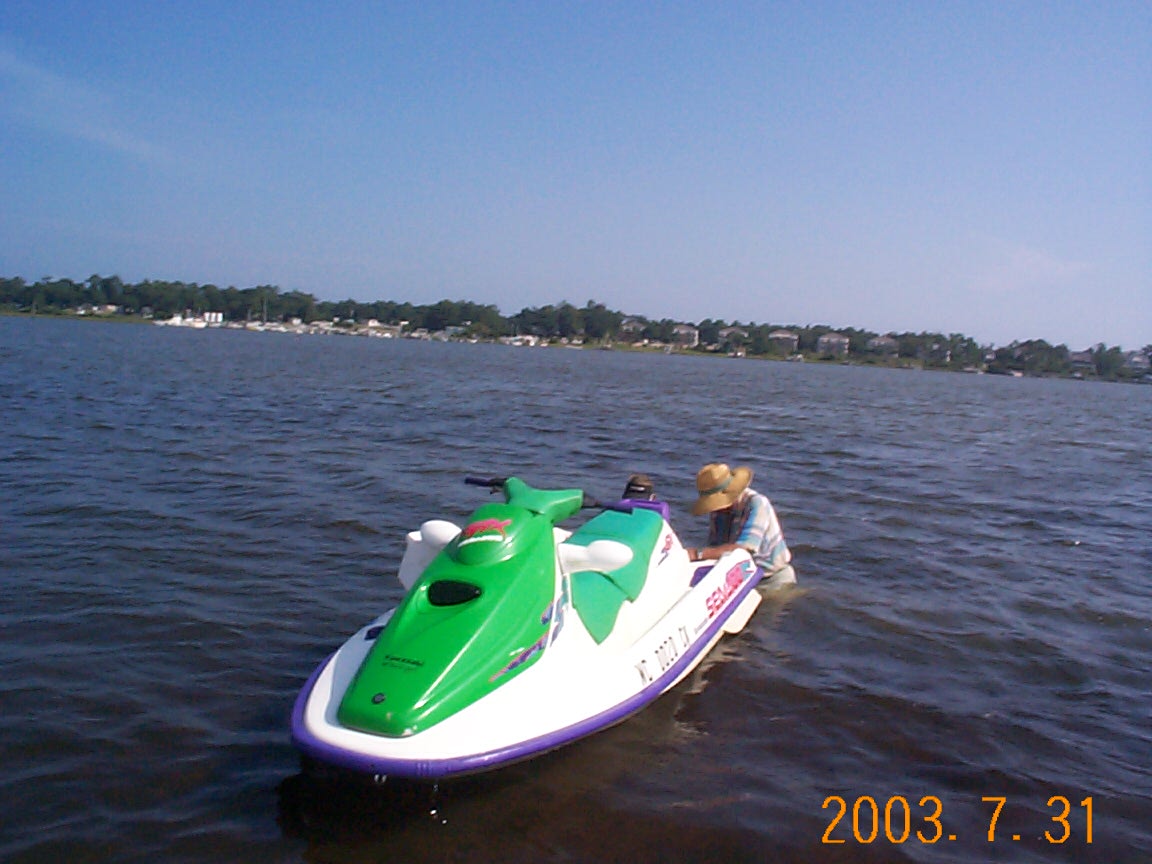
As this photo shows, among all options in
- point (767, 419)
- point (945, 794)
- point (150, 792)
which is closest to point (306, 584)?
point (150, 792)

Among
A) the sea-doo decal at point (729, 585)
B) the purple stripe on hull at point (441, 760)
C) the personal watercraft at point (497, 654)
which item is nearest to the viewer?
the purple stripe on hull at point (441, 760)

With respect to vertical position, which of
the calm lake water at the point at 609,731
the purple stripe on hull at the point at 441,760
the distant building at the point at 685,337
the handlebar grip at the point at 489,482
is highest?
the distant building at the point at 685,337

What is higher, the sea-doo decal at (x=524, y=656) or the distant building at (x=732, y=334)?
the distant building at (x=732, y=334)

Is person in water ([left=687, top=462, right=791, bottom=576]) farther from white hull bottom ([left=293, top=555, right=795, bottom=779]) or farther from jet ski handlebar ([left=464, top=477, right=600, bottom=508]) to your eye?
jet ski handlebar ([left=464, top=477, right=600, bottom=508])

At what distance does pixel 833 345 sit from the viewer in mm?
157375

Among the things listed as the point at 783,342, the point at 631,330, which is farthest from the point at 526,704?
the point at 783,342

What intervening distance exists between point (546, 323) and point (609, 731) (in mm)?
155084

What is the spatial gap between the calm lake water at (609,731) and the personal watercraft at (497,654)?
414mm

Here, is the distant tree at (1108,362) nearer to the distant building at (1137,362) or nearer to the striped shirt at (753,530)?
the distant building at (1137,362)

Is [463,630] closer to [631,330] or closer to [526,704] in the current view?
[526,704]

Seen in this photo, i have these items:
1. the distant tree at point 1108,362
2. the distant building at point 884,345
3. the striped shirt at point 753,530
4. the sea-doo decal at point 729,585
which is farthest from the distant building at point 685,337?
the sea-doo decal at point 729,585

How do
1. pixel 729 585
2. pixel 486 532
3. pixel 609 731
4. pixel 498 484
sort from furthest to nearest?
pixel 729 585
pixel 498 484
pixel 609 731
pixel 486 532

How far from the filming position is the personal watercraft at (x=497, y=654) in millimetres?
3850

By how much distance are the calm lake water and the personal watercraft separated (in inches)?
16.3
